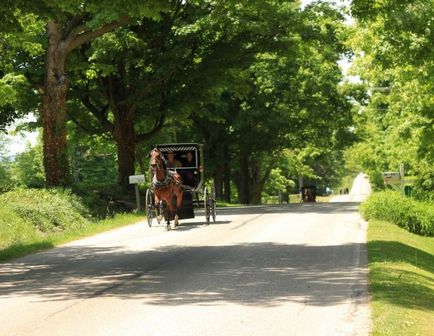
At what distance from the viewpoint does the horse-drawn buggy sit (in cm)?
2138

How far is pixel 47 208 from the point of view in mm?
24203

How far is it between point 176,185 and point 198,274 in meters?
9.25

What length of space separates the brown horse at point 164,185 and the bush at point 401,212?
25.4ft

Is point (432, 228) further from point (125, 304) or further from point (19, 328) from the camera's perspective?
point (19, 328)

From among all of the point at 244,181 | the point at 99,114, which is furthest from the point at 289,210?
the point at 244,181

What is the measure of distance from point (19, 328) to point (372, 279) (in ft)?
18.9

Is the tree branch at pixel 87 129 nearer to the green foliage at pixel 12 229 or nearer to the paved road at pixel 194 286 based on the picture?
the green foliage at pixel 12 229

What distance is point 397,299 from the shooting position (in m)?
9.95

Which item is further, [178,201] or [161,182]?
[178,201]

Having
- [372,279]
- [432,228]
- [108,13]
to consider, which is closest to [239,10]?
[108,13]

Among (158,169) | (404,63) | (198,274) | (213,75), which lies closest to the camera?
(198,274)

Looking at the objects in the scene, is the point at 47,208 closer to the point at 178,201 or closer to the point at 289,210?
the point at 178,201

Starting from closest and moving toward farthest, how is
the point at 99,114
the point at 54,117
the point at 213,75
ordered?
the point at 54,117 < the point at 213,75 < the point at 99,114

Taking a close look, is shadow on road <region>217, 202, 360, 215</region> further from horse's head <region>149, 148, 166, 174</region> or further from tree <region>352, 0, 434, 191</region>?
horse's head <region>149, 148, 166, 174</region>
